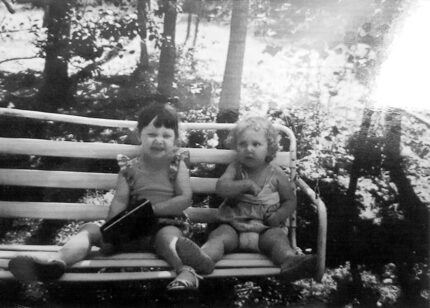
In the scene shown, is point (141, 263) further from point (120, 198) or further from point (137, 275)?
point (120, 198)

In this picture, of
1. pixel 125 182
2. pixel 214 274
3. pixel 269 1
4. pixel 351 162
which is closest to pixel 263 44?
pixel 269 1

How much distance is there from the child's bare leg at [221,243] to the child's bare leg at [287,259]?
0.57 feet

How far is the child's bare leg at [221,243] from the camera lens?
2.52 metres

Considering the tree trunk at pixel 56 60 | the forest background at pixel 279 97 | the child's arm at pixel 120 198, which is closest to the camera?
the child's arm at pixel 120 198

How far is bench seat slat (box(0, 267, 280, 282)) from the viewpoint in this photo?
2.22 metres

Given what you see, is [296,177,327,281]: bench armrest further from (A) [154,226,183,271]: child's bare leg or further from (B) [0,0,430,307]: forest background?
(A) [154,226,183,271]: child's bare leg

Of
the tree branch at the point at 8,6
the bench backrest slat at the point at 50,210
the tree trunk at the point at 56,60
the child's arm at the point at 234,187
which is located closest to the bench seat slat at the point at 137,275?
the child's arm at the point at 234,187

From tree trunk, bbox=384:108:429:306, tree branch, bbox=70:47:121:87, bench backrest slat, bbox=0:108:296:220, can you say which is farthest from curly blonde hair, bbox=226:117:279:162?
tree branch, bbox=70:47:121:87

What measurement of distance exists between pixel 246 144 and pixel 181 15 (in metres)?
2.51

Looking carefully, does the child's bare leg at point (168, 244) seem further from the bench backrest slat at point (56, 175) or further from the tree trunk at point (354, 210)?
the tree trunk at point (354, 210)

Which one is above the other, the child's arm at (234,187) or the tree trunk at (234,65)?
the tree trunk at (234,65)

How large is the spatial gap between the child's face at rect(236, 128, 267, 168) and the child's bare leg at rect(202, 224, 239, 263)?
16.7 inches

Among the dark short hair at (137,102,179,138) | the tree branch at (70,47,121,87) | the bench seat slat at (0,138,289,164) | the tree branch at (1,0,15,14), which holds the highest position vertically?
the tree branch at (1,0,15,14)

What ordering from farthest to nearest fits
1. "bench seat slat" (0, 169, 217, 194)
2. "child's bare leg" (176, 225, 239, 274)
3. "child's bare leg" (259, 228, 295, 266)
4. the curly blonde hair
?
1. the curly blonde hair
2. "bench seat slat" (0, 169, 217, 194)
3. "child's bare leg" (259, 228, 295, 266)
4. "child's bare leg" (176, 225, 239, 274)
